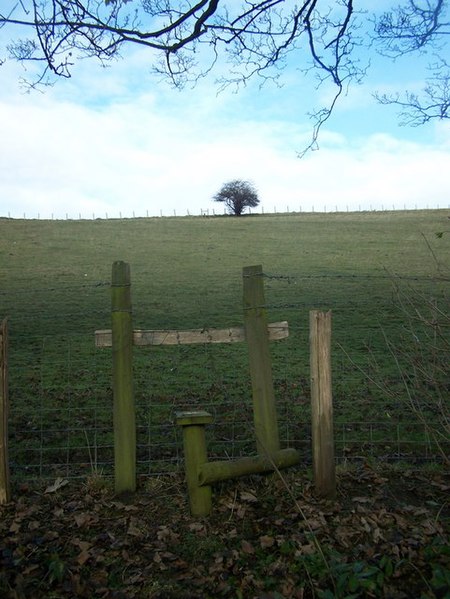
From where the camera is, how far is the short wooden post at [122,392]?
5535 millimetres

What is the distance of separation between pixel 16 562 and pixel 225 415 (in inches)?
151

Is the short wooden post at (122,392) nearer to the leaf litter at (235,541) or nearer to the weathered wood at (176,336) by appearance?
the weathered wood at (176,336)

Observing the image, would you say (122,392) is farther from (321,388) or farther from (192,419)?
(321,388)

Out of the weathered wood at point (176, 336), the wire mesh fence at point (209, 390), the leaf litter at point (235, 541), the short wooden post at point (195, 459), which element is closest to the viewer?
the leaf litter at point (235, 541)

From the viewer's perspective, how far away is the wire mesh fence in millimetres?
6477

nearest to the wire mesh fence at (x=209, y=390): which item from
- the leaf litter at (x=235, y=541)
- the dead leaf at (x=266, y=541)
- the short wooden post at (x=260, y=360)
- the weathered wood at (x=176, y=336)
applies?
the leaf litter at (x=235, y=541)

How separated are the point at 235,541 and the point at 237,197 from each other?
57.2 m

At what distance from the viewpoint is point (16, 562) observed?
4449 mm

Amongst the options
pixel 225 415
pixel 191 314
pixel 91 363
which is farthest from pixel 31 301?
pixel 225 415

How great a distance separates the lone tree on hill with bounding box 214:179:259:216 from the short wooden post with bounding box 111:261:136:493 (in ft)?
179

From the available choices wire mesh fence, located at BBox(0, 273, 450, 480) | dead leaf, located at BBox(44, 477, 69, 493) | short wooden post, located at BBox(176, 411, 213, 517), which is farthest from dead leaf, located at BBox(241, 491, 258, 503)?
dead leaf, located at BBox(44, 477, 69, 493)

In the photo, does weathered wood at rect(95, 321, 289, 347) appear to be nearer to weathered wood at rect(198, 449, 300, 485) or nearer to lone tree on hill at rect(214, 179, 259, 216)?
weathered wood at rect(198, 449, 300, 485)

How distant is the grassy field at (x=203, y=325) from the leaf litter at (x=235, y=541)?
738mm

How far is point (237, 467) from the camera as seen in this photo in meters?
5.26
